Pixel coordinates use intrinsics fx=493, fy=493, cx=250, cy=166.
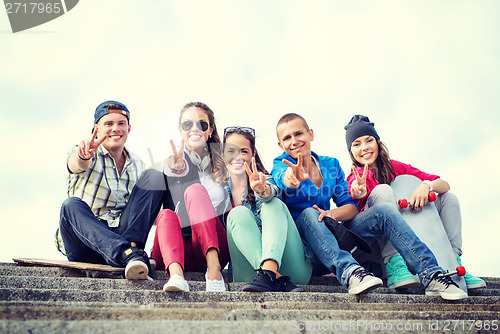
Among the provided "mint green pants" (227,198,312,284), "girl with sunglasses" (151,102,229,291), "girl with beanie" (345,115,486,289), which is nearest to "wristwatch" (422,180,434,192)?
"girl with beanie" (345,115,486,289)

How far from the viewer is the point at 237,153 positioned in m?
3.78

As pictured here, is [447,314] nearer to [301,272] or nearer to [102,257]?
[301,272]

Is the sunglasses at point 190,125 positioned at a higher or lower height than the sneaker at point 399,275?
higher

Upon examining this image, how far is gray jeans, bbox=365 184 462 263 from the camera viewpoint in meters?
3.50

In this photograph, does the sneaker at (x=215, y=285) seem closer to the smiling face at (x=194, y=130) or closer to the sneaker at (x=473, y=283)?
the smiling face at (x=194, y=130)

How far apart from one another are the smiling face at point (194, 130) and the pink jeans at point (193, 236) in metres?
0.58

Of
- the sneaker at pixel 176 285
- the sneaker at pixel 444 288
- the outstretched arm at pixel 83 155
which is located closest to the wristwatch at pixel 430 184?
the sneaker at pixel 444 288

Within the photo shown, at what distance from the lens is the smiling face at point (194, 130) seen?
3.88m

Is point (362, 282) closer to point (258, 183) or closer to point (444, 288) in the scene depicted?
point (444, 288)

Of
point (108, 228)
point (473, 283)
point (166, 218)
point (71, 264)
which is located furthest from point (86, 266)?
point (473, 283)

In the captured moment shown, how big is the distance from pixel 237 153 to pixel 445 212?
1636mm

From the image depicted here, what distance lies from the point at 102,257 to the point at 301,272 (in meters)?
1.34

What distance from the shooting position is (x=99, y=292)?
8.06 ft

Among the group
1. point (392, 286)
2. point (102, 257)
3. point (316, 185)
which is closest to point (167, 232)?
point (102, 257)
